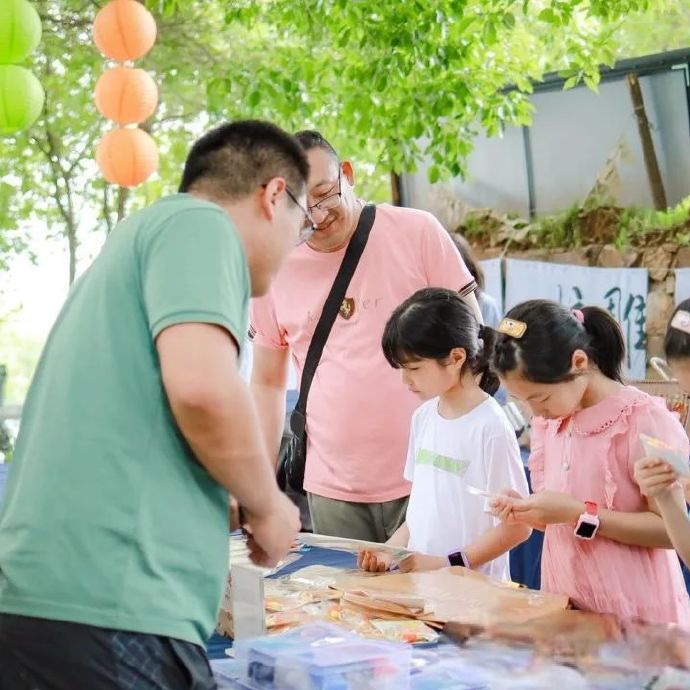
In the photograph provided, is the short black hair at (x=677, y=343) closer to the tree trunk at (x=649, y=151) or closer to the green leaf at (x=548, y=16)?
the green leaf at (x=548, y=16)

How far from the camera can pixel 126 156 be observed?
5340 millimetres

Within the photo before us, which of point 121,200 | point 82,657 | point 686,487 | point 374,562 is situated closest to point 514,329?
point 686,487

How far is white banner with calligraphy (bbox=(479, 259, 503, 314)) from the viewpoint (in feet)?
24.3

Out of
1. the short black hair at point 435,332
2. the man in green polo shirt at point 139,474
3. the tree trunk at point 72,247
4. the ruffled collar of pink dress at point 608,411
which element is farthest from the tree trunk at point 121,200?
the man in green polo shirt at point 139,474

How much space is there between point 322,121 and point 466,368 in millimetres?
4243

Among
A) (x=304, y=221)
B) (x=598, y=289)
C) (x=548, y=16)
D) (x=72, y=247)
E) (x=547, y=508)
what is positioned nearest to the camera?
(x=304, y=221)

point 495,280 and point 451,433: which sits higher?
point 451,433

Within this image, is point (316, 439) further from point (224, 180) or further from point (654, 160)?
point (654, 160)

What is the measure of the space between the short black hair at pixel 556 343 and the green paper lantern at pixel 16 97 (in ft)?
9.01

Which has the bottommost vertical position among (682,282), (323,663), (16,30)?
(682,282)

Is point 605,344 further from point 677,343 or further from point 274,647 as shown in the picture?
point 274,647

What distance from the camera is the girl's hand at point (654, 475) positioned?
185cm

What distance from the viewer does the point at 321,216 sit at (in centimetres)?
245

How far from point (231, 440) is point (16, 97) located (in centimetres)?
343
